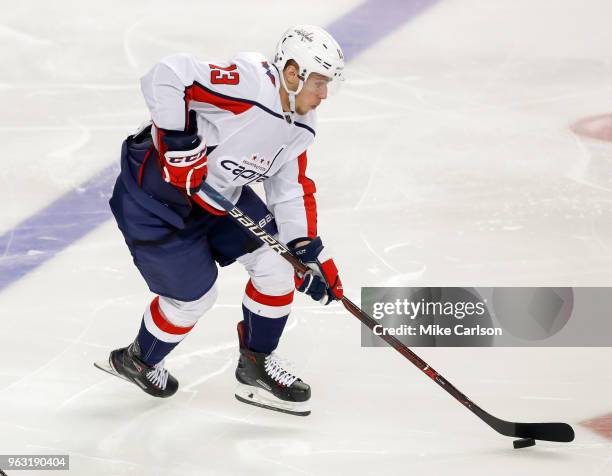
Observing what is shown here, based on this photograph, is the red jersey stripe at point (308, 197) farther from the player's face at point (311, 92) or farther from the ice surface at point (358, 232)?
the ice surface at point (358, 232)

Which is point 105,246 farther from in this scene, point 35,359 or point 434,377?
point 434,377

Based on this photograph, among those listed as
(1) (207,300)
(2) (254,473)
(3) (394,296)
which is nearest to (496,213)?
(3) (394,296)

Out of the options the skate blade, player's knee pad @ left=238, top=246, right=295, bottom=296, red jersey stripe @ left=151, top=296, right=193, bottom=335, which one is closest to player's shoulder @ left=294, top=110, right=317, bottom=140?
player's knee pad @ left=238, top=246, right=295, bottom=296

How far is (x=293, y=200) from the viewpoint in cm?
303

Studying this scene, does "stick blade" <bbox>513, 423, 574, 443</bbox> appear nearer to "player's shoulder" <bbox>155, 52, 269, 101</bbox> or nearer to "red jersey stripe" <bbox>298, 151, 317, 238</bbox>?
"red jersey stripe" <bbox>298, 151, 317, 238</bbox>

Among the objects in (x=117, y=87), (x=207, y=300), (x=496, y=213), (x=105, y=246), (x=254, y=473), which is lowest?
(x=254, y=473)

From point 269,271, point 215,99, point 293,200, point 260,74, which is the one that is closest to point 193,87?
point 215,99

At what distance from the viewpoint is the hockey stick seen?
293 centimetres

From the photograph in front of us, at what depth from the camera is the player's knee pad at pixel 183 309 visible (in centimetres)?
304

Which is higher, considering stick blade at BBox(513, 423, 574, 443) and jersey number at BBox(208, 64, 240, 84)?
jersey number at BBox(208, 64, 240, 84)

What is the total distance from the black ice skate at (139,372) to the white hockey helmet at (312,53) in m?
0.96

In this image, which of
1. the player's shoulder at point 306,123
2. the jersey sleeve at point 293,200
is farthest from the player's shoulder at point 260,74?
the jersey sleeve at point 293,200

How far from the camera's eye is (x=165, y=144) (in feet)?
9.07

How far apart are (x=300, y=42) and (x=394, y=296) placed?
117 centimetres
